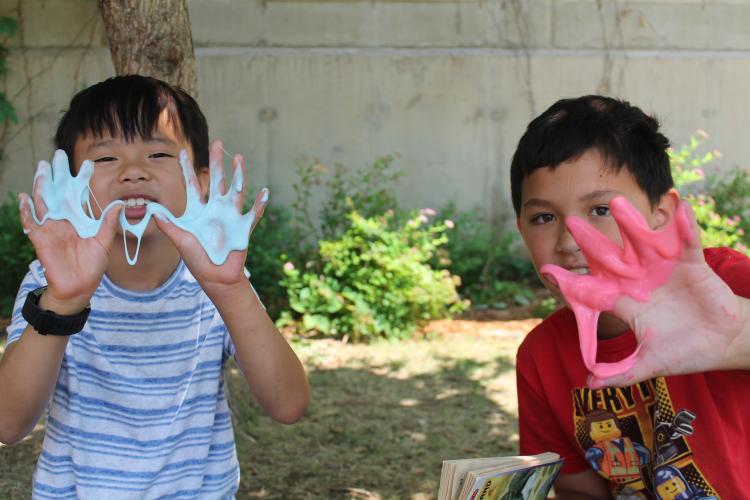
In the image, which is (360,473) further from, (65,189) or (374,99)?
(374,99)

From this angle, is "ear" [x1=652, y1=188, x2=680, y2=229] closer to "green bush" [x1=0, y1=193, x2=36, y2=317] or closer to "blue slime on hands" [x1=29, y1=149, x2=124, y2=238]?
"blue slime on hands" [x1=29, y1=149, x2=124, y2=238]

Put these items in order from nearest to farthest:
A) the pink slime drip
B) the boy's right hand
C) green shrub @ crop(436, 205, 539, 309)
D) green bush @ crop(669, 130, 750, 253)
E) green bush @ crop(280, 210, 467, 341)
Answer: the pink slime drip, the boy's right hand, green bush @ crop(280, 210, 467, 341), green bush @ crop(669, 130, 750, 253), green shrub @ crop(436, 205, 539, 309)

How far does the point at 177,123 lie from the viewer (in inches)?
77.3

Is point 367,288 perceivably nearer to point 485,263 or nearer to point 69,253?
point 485,263

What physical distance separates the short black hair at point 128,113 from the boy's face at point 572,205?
798 millimetres

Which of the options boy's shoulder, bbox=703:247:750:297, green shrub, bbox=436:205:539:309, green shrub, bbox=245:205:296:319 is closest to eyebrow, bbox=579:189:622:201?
boy's shoulder, bbox=703:247:750:297

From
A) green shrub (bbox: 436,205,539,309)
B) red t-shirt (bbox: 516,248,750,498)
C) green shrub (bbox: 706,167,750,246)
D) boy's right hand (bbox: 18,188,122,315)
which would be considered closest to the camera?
boy's right hand (bbox: 18,188,122,315)

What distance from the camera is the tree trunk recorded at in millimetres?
3064

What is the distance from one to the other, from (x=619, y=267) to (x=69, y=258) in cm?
98

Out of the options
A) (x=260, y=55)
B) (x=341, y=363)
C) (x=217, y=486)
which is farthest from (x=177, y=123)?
(x=260, y=55)

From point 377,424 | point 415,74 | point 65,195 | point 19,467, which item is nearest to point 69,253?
point 65,195

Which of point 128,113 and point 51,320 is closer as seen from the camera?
point 51,320

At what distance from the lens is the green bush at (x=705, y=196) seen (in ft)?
17.8

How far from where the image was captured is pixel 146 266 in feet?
6.29
